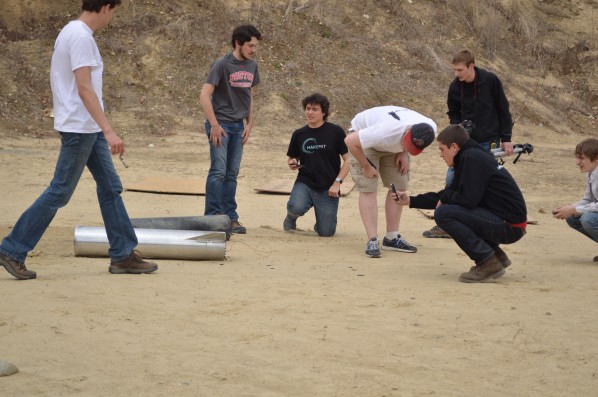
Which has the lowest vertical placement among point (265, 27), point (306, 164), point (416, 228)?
point (416, 228)

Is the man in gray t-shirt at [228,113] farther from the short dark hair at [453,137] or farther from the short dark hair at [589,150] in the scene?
the short dark hair at [589,150]

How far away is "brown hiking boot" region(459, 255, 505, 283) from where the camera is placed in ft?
22.6

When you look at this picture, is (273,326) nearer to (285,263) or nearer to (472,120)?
(285,263)

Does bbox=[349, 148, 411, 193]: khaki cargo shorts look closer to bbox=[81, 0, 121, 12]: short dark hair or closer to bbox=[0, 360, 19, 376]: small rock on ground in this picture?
bbox=[81, 0, 121, 12]: short dark hair

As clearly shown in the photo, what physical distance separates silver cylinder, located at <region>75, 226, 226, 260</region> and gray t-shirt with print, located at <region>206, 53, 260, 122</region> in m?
1.89

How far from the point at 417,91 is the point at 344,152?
39.3 feet

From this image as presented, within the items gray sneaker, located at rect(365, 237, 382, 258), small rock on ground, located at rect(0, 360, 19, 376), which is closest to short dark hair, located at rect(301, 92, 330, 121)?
gray sneaker, located at rect(365, 237, 382, 258)

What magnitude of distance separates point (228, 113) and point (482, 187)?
10.0ft

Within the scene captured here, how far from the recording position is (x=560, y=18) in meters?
26.0

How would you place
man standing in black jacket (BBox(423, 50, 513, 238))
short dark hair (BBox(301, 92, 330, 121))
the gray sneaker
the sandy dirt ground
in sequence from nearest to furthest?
the sandy dirt ground → the gray sneaker → man standing in black jacket (BBox(423, 50, 513, 238)) → short dark hair (BBox(301, 92, 330, 121))

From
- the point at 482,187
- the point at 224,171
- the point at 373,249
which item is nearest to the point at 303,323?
the point at 482,187

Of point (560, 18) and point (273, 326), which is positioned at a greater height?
point (560, 18)

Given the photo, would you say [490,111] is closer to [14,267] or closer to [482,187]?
[482,187]

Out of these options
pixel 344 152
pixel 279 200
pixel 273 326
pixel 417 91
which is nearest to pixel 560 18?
pixel 417 91
